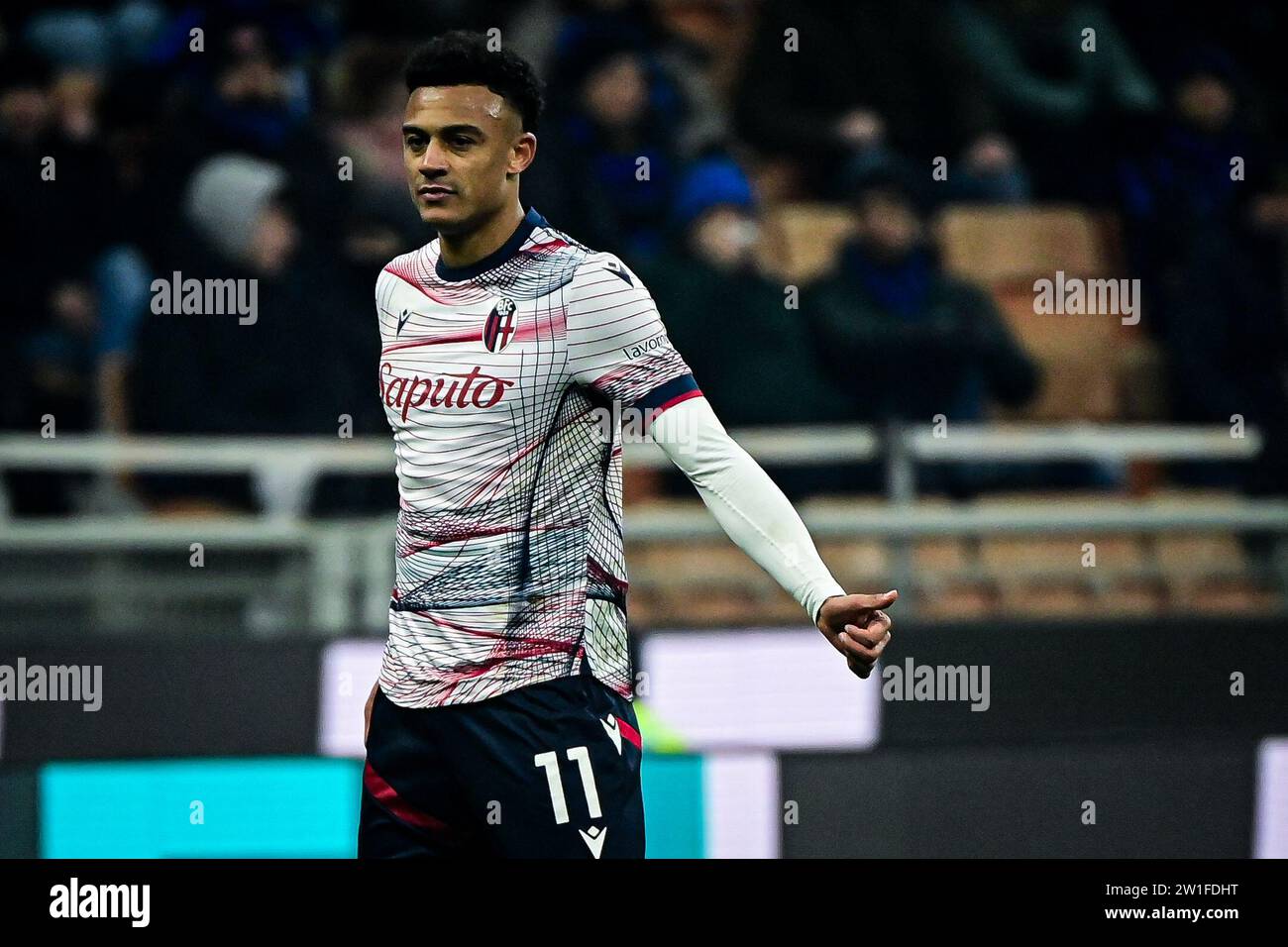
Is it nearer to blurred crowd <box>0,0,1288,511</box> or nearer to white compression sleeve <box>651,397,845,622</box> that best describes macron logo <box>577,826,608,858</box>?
white compression sleeve <box>651,397,845,622</box>

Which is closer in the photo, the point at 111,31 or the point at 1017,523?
the point at 1017,523

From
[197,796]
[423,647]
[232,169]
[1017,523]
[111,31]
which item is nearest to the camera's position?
[423,647]

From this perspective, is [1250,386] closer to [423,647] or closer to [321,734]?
[321,734]

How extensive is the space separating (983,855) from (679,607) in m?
1.40

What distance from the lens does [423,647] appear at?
350 cm

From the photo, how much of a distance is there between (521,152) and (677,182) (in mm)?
4275

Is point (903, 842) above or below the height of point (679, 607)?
below

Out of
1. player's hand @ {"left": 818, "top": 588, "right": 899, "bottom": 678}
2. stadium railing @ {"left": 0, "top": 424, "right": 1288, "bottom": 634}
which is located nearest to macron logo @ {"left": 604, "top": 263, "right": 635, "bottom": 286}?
player's hand @ {"left": 818, "top": 588, "right": 899, "bottom": 678}

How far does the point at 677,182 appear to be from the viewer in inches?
304

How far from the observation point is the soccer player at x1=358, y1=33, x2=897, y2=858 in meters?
3.39

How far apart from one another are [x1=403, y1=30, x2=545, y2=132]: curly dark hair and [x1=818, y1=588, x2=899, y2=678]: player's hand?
42.2 inches

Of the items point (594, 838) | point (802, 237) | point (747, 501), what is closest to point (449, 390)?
point (747, 501)

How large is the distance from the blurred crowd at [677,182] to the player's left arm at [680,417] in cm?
321

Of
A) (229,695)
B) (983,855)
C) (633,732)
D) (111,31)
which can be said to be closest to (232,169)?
(111,31)
